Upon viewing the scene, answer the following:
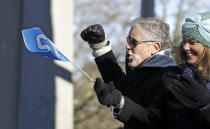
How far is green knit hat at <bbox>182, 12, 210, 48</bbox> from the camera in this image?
9.68 feet

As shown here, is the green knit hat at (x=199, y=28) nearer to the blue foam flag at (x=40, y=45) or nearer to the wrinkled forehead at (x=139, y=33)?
the wrinkled forehead at (x=139, y=33)

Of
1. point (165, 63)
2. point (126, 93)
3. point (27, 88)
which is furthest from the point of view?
point (27, 88)

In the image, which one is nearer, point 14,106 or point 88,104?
point 14,106

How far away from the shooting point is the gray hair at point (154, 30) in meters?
3.27

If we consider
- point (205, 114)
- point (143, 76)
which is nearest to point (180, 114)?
point (205, 114)

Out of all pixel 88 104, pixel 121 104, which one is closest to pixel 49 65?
pixel 121 104

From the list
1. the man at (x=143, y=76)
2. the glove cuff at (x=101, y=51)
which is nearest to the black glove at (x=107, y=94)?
the man at (x=143, y=76)

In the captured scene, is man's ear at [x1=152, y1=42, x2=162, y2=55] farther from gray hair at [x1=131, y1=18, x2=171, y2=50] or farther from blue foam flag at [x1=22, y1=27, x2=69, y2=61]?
blue foam flag at [x1=22, y1=27, x2=69, y2=61]

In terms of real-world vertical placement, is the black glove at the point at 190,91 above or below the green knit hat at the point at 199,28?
below

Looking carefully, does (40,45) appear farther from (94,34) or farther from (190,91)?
(190,91)

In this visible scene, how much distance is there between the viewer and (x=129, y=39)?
10.7 ft

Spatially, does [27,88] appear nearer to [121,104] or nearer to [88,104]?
[121,104]

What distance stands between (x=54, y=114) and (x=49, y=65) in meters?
0.46

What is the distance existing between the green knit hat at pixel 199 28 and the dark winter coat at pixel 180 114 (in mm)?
362
